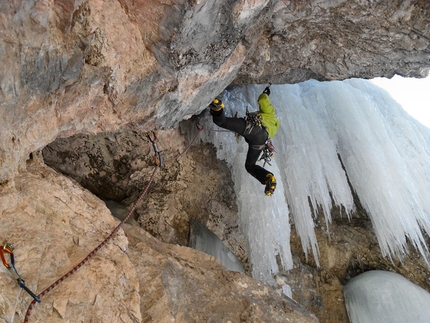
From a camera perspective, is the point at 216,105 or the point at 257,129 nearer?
the point at 216,105

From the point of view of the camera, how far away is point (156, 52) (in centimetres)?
212

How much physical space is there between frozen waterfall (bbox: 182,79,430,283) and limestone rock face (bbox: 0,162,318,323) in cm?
164

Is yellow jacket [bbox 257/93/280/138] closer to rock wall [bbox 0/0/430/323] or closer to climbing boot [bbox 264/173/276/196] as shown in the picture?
climbing boot [bbox 264/173/276/196]

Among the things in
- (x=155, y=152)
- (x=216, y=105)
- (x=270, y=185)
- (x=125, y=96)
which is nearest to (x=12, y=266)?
(x=125, y=96)

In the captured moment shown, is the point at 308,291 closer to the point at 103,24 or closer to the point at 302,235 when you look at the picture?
the point at 302,235

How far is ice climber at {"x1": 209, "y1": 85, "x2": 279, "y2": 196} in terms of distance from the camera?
143 inches

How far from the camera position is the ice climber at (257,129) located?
3621mm

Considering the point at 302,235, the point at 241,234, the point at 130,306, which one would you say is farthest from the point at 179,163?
the point at 130,306

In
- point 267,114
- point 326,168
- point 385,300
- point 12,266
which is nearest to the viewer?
point 12,266

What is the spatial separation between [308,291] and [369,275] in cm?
96

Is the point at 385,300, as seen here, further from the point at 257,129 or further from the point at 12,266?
the point at 12,266

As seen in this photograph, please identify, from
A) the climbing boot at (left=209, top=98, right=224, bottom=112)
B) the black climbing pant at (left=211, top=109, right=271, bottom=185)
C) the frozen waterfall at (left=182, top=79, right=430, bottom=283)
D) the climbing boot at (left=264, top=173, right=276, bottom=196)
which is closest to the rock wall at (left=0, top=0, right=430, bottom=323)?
the climbing boot at (left=209, top=98, right=224, bottom=112)

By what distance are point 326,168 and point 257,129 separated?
1.56 metres

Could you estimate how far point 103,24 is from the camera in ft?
5.79
